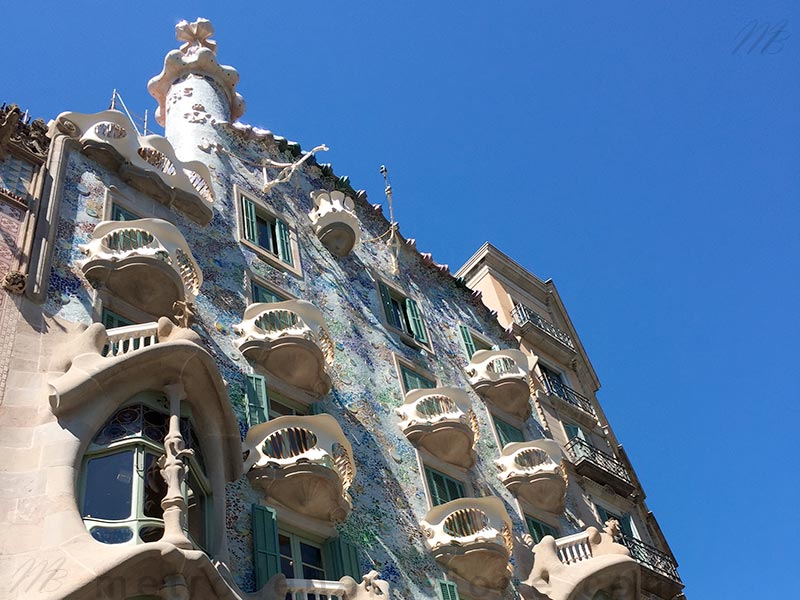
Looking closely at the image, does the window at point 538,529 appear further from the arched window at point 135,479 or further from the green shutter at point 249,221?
the arched window at point 135,479

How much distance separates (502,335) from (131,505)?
1819cm

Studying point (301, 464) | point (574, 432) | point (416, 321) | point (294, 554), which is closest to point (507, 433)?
point (416, 321)

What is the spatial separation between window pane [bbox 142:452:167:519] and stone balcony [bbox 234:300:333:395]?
209 inches

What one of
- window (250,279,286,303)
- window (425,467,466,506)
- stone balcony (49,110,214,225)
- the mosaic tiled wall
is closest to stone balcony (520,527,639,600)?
the mosaic tiled wall

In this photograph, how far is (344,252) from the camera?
2384 centimetres

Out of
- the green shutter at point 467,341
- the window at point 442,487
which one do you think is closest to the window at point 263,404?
the window at point 442,487

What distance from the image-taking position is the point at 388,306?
23.7m

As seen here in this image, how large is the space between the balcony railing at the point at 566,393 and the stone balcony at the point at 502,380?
8.60 feet

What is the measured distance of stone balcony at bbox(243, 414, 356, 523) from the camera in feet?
49.3

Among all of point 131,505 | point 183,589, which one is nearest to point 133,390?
point 131,505

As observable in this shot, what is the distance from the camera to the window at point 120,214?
58.8 ft

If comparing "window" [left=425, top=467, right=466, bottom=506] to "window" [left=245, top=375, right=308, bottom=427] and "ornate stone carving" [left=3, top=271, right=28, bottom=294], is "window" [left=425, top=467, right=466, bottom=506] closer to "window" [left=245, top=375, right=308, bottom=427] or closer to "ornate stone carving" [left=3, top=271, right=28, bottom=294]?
"window" [left=245, top=375, right=308, bottom=427]

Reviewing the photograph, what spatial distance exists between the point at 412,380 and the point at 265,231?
5.16 meters

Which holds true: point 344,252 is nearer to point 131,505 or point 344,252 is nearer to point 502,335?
point 502,335
